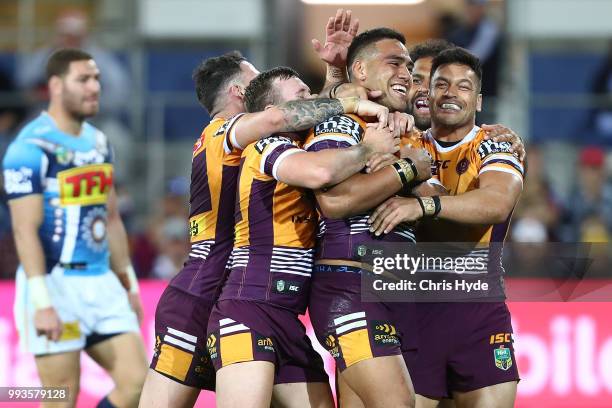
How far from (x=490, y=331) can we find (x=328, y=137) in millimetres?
1554

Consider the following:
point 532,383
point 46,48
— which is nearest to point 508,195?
point 532,383

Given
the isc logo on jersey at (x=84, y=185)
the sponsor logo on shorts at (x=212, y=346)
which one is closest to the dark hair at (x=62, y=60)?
the isc logo on jersey at (x=84, y=185)

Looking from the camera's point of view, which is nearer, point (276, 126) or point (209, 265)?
point (276, 126)

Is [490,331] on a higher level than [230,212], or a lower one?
lower

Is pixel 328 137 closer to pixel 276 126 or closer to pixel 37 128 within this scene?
pixel 276 126

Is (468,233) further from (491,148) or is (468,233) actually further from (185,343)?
(185,343)

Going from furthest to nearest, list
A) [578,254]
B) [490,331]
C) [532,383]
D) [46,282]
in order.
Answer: [532,383]
[46,282]
[578,254]
[490,331]

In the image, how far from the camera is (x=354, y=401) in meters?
6.51

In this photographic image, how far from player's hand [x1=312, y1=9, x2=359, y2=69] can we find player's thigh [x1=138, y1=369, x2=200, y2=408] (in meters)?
2.18

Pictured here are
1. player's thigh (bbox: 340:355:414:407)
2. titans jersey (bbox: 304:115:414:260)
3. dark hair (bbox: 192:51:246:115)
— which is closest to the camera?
player's thigh (bbox: 340:355:414:407)

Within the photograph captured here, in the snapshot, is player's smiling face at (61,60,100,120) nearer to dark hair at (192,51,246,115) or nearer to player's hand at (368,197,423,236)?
dark hair at (192,51,246,115)

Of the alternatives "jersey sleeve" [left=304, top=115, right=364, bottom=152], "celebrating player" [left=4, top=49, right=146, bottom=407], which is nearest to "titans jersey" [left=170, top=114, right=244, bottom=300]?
"jersey sleeve" [left=304, top=115, right=364, bottom=152]

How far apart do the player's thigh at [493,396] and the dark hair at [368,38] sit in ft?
6.77

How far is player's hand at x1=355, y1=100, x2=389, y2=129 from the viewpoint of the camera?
21.0 feet
